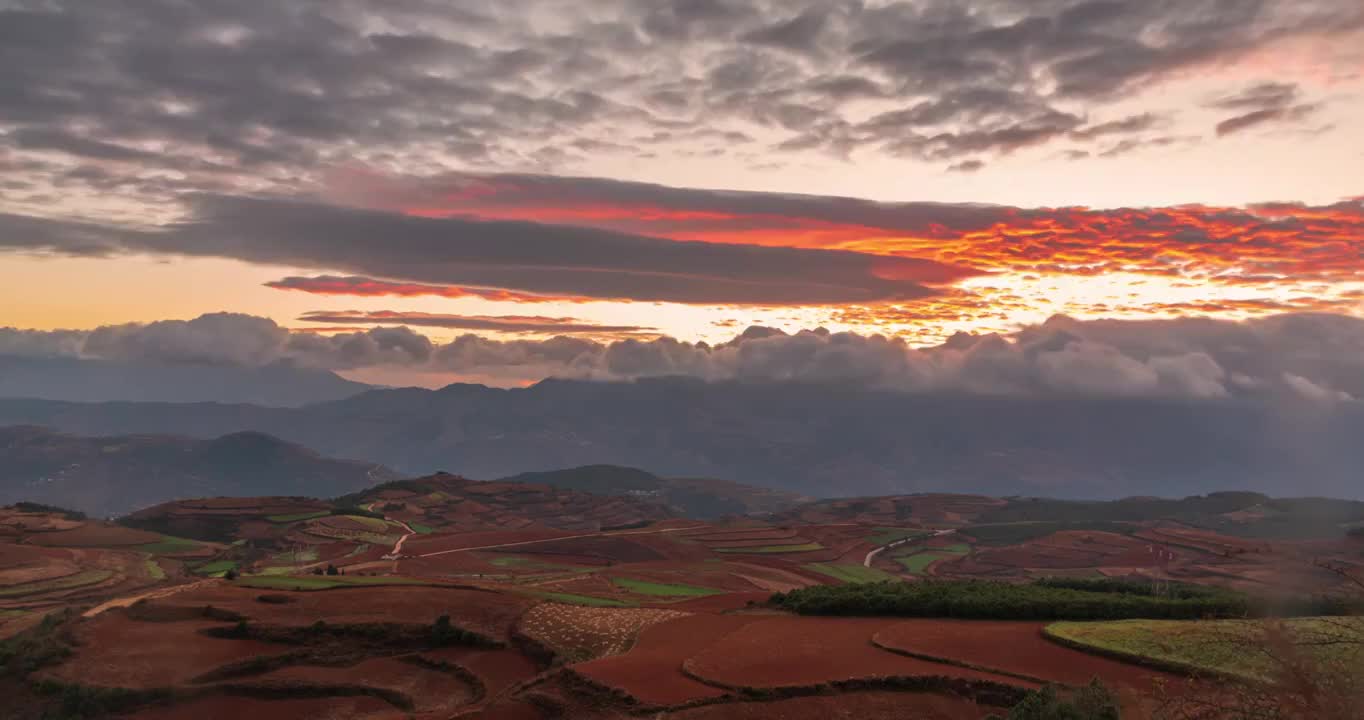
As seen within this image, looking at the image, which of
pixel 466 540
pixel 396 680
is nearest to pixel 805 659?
pixel 396 680

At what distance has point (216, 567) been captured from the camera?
133375 mm

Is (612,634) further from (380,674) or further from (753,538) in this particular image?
(753,538)

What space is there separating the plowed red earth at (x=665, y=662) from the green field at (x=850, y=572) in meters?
87.2

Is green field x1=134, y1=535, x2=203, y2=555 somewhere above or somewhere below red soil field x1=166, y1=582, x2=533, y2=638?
below

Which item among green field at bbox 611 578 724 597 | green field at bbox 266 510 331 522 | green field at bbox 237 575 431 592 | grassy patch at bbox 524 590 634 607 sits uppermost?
green field at bbox 237 575 431 592

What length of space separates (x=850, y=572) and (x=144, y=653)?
115164 millimetres

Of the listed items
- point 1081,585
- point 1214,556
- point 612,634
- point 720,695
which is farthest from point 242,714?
point 1214,556

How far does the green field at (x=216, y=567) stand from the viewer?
414 ft

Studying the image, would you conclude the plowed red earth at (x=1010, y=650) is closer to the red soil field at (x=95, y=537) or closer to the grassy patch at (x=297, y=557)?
the grassy patch at (x=297, y=557)

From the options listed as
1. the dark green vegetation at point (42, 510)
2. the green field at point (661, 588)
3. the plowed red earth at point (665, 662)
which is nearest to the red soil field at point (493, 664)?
the plowed red earth at point (665, 662)

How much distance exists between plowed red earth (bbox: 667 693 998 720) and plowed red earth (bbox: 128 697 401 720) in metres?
21.0

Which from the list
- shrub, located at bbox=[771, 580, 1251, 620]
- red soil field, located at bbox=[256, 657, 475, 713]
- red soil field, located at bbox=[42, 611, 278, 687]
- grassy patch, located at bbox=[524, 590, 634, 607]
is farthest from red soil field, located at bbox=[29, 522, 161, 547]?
shrub, located at bbox=[771, 580, 1251, 620]

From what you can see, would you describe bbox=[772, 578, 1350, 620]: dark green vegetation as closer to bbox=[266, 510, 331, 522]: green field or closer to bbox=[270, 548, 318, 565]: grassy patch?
bbox=[270, 548, 318, 565]: grassy patch

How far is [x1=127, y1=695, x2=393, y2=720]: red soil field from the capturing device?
50.3 metres
